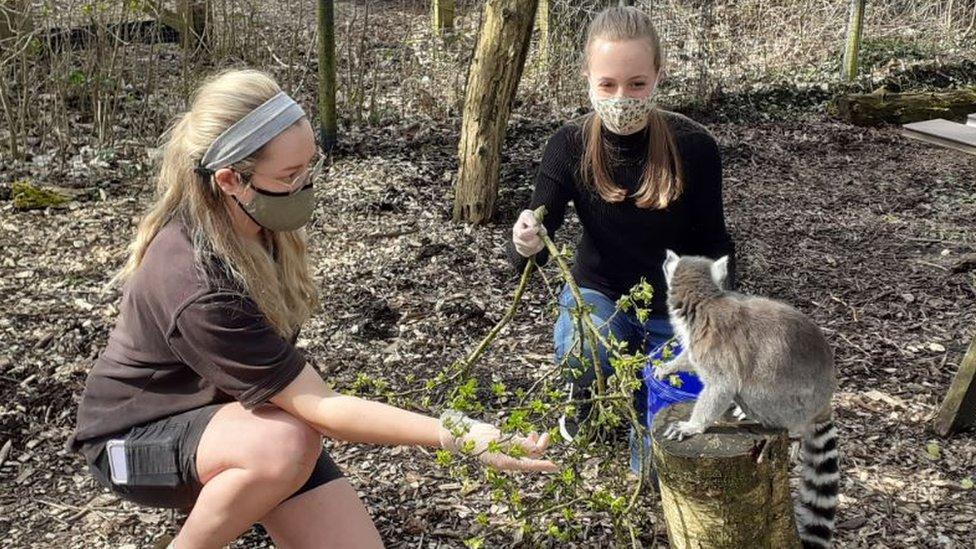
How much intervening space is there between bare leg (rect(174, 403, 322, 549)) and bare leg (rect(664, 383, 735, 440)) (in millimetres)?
931

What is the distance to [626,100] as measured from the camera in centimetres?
303

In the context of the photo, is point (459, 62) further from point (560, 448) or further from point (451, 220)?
point (560, 448)

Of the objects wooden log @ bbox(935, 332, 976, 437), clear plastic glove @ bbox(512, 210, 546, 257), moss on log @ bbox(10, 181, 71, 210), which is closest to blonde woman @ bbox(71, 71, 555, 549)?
clear plastic glove @ bbox(512, 210, 546, 257)

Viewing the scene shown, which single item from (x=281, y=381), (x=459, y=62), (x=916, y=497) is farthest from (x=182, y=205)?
(x=459, y=62)

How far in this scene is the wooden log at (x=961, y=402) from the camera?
331cm

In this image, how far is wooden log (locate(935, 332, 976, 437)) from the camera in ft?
10.9

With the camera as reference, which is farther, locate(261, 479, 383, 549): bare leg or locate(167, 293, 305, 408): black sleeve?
locate(261, 479, 383, 549): bare leg

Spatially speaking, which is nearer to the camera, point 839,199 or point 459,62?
point 839,199

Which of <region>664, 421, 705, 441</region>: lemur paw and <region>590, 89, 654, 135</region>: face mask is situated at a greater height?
<region>590, 89, 654, 135</region>: face mask

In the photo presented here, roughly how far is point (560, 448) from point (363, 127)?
13.8 feet

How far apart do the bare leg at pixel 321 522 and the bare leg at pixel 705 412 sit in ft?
2.96

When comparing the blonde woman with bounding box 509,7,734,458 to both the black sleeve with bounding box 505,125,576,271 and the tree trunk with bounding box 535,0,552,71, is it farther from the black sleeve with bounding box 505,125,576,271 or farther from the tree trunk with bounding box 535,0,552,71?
the tree trunk with bounding box 535,0,552,71

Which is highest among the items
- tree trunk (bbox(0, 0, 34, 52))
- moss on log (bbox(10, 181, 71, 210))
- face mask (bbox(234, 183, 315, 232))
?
tree trunk (bbox(0, 0, 34, 52))

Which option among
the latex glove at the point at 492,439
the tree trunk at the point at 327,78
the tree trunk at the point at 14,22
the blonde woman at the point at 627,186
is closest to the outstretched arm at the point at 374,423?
the latex glove at the point at 492,439
